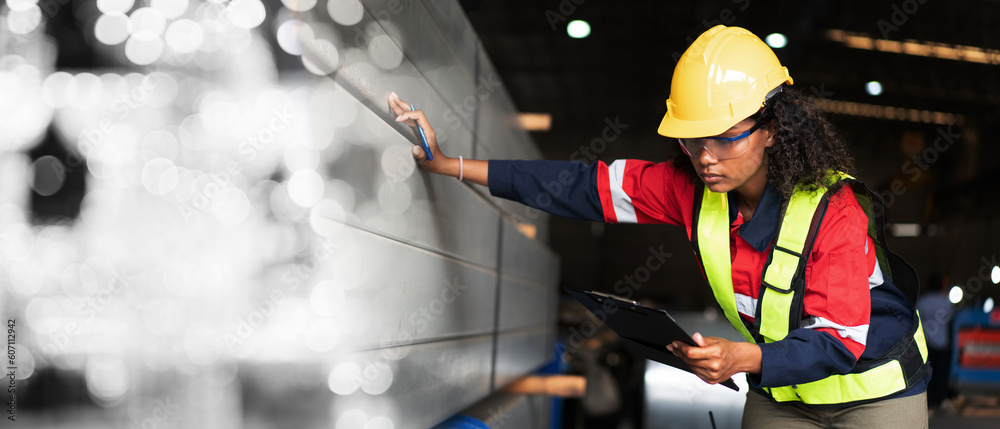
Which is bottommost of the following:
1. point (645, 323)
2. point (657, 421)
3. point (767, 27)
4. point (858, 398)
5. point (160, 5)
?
point (657, 421)

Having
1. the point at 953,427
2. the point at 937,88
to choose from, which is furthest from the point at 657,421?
A: the point at 937,88

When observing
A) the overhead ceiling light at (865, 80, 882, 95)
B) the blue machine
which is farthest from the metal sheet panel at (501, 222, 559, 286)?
the overhead ceiling light at (865, 80, 882, 95)

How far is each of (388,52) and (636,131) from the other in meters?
17.7

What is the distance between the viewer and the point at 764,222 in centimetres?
199

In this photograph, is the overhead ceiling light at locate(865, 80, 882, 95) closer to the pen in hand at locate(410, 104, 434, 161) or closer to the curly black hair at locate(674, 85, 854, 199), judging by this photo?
the curly black hair at locate(674, 85, 854, 199)

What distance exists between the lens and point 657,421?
805 cm

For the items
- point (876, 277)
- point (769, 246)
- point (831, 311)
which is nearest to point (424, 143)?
point (769, 246)

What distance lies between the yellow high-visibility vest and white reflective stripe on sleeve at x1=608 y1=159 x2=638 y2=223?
10.4 inches

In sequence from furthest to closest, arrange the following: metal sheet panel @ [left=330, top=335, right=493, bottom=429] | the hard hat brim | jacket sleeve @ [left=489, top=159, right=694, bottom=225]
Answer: jacket sleeve @ [left=489, top=159, right=694, bottom=225], the hard hat brim, metal sheet panel @ [left=330, top=335, right=493, bottom=429]

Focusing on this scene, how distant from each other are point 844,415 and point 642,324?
77 centimetres

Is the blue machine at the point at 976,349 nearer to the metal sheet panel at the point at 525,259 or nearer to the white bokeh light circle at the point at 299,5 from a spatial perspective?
the metal sheet panel at the point at 525,259

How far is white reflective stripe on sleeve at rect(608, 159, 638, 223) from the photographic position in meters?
2.37

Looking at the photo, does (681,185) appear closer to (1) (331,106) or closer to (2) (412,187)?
(2) (412,187)

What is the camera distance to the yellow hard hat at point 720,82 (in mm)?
1919
